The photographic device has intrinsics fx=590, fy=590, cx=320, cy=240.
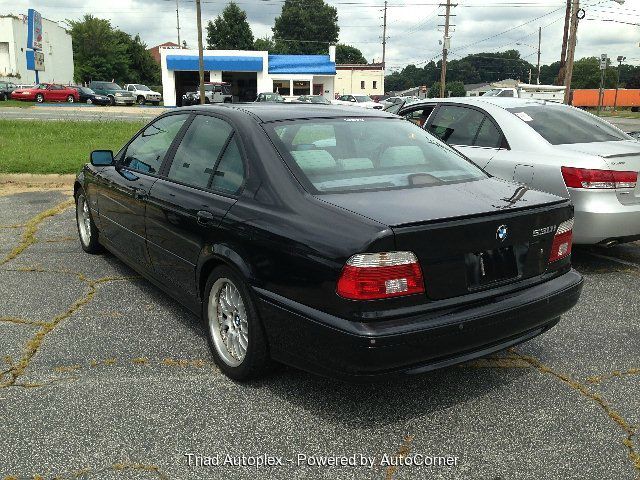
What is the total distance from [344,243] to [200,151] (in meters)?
1.62

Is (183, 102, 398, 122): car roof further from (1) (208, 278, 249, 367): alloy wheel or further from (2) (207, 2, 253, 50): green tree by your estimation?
(2) (207, 2, 253, 50): green tree

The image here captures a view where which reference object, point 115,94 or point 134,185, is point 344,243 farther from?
point 115,94

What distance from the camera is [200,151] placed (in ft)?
12.6

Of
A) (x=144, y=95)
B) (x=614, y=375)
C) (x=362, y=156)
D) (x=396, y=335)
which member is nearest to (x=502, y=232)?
(x=396, y=335)

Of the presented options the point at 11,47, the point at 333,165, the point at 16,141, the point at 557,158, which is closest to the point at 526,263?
the point at 333,165

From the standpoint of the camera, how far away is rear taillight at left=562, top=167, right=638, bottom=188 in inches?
198

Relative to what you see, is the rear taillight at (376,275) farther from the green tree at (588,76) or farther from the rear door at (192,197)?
the green tree at (588,76)

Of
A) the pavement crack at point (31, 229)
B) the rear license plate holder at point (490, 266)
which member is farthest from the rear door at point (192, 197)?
the pavement crack at point (31, 229)

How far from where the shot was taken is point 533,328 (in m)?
Result: 3.10

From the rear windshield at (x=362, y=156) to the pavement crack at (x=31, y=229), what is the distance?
3.72 m

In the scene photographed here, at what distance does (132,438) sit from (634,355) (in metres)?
3.08

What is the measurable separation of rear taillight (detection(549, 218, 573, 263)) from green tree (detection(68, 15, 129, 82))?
81.0 metres

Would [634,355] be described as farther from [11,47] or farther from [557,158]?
[11,47]

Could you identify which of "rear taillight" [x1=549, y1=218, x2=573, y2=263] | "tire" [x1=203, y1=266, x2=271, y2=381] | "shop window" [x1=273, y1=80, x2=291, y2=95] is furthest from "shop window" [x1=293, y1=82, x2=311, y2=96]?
"rear taillight" [x1=549, y1=218, x2=573, y2=263]
